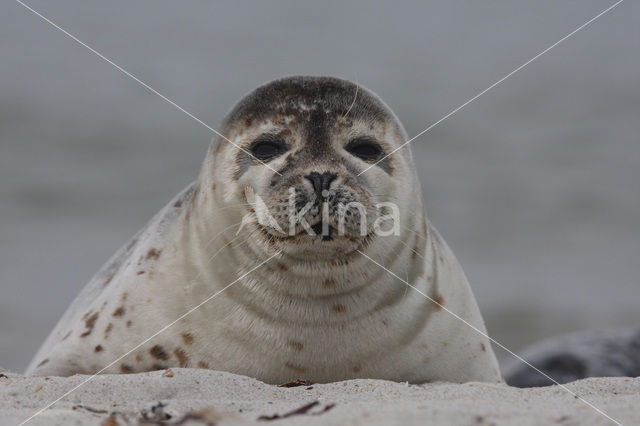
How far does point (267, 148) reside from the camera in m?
4.17

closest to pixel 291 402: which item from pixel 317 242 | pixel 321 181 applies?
pixel 317 242

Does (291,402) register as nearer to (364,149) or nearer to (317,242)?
(317,242)

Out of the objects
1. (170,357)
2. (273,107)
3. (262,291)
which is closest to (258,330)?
(262,291)

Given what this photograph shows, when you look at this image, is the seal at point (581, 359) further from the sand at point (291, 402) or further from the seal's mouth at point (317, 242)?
the seal's mouth at point (317, 242)

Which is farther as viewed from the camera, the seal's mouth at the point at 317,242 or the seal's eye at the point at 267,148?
the seal's eye at the point at 267,148

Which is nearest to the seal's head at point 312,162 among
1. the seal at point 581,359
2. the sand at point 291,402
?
the sand at point 291,402

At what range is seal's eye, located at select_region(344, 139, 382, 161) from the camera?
13.6 feet

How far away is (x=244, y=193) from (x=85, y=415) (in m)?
1.54

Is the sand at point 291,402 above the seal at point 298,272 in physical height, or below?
below

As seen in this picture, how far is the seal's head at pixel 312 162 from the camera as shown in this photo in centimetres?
373

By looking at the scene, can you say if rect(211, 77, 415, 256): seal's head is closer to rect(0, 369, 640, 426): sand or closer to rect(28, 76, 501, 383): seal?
rect(28, 76, 501, 383): seal

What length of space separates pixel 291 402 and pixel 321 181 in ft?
3.22

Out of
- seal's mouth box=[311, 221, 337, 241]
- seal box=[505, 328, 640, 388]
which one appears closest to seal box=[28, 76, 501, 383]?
seal's mouth box=[311, 221, 337, 241]

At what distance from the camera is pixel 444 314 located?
4.30 m
